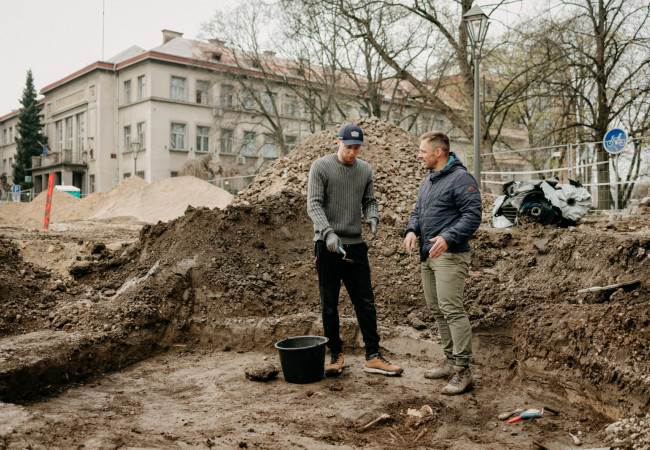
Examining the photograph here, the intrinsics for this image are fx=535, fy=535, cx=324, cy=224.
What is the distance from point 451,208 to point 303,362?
1832 mm

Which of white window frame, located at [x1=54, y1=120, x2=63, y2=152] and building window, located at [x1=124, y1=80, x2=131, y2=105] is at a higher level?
building window, located at [x1=124, y1=80, x2=131, y2=105]

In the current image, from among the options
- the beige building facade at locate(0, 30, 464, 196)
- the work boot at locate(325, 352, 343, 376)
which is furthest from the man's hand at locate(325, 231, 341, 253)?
the beige building facade at locate(0, 30, 464, 196)

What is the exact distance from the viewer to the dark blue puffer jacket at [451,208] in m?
4.17

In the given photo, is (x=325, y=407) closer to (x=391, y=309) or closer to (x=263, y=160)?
(x=391, y=309)

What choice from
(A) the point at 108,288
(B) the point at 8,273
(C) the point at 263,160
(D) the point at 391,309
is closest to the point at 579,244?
(D) the point at 391,309

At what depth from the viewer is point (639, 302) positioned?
4281mm

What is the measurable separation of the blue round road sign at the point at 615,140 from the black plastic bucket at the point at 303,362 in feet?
39.6

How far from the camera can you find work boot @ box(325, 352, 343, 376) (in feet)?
15.9

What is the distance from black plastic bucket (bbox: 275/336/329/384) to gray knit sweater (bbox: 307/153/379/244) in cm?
97

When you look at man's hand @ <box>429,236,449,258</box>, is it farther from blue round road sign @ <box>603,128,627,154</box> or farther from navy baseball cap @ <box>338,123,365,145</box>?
blue round road sign @ <box>603,128,627,154</box>

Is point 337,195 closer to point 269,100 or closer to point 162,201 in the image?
point 162,201

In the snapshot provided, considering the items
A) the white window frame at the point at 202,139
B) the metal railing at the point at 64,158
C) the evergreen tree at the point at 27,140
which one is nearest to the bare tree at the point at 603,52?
the white window frame at the point at 202,139

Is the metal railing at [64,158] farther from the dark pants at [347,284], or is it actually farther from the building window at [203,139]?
the dark pants at [347,284]

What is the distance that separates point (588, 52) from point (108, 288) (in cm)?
1746
